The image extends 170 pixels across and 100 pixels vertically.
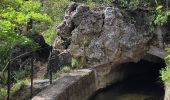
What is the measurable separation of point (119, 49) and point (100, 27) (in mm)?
1216

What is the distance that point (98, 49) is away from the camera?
51.1ft

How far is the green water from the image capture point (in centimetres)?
1535

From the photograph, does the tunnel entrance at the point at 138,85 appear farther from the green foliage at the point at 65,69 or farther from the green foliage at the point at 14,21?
the green foliage at the point at 14,21

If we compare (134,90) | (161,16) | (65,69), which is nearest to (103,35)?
(65,69)

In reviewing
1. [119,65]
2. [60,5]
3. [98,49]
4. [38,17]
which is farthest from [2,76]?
[60,5]

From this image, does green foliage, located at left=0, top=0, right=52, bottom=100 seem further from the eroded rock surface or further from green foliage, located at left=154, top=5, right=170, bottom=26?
green foliage, located at left=154, top=5, right=170, bottom=26

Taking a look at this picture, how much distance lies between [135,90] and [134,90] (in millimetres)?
44

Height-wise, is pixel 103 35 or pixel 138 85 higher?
pixel 103 35

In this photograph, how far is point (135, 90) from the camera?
16.6 m

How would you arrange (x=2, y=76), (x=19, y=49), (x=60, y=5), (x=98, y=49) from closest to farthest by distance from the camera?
1. (x=2, y=76)
2. (x=98, y=49)
3. (x=19, y=49)
4. (x=60, y=5)

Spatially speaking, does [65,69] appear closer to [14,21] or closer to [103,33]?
[103,33]

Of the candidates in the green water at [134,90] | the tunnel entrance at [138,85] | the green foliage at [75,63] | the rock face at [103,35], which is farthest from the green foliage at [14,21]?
the green water at [134,90]

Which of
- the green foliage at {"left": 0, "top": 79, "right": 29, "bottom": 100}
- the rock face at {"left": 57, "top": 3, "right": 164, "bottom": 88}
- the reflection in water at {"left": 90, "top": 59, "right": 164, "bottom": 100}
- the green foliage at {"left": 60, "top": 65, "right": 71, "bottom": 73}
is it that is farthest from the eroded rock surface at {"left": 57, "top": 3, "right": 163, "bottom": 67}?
the green foliage at {"left": 0, "top": 79, "right": 29, "bottom": 100}

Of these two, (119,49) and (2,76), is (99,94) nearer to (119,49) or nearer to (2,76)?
(119,49)
